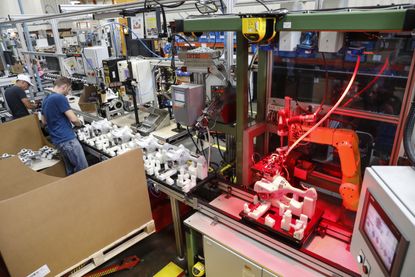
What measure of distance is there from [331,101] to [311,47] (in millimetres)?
675

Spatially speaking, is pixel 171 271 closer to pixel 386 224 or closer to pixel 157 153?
pixel 157 153

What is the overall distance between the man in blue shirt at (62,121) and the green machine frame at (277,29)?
5.97 feet

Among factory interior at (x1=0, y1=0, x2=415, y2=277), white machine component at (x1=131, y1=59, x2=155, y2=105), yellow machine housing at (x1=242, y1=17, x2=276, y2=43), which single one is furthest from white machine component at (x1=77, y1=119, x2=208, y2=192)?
yellow machine housing at (x1=242, y1=17, x2=276, y2=43)

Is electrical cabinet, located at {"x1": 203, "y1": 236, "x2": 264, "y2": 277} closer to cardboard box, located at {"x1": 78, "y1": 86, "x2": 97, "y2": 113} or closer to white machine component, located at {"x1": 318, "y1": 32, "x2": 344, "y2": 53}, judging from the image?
white machine component, located at {"x1": 318, "y1": 32, "x2": 344, "y2": 53}

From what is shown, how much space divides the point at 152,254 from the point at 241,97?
5.86 ft

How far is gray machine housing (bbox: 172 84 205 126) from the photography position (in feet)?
6.42

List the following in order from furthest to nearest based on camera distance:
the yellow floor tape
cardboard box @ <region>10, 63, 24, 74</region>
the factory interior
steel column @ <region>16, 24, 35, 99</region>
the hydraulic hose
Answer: cardboard box @ <region>10, 63, 24, 74</region>
steel column @ <region>16, 24, 35, 99</region>
the yellow floor tape
the factory interior
the hydraulic hose

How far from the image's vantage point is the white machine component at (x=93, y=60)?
3375 mm

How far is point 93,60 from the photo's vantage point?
3404 millimetres

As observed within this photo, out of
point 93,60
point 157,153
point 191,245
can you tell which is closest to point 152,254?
point 191,245

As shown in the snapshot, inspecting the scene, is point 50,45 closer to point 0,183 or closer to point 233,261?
point 0,183

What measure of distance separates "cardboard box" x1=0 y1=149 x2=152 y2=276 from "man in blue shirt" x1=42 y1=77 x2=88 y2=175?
0.66 m

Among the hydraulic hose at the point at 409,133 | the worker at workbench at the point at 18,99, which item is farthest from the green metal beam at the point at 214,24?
the worker at workbench at the point at 18,99

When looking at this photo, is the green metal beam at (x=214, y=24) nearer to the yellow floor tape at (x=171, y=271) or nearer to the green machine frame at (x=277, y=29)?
the green machine frame at (x=277, y=29)
